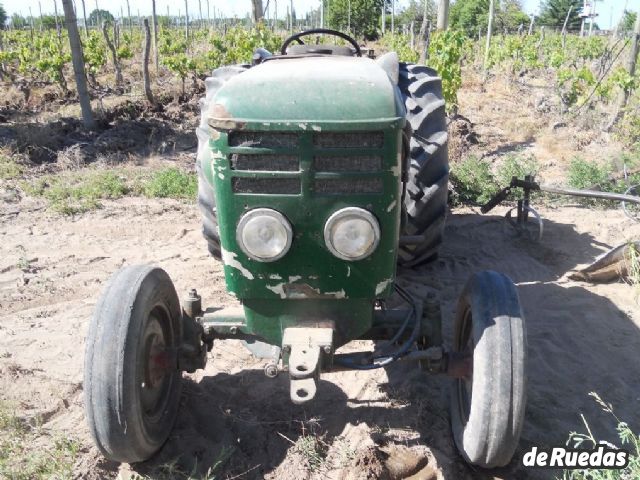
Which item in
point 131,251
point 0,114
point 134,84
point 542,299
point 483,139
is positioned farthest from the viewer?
point 134,84

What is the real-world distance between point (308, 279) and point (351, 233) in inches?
10.7

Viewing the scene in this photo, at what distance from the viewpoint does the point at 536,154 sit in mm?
8641

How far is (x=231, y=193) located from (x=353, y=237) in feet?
1.59

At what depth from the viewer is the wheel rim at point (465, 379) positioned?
260cm

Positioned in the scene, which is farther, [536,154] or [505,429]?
[536,154]

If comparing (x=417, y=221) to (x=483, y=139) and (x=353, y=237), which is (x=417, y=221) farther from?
(x=483, y=139)

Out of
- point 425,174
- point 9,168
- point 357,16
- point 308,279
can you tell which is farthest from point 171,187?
point 357,16

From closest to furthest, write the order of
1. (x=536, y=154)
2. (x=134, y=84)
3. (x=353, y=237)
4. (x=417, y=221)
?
(x=353, y=237), (x=417, y=221), (x=536, y=154), (x=134, y=84)

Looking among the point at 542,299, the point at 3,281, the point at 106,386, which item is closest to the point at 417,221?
the point at 542,299

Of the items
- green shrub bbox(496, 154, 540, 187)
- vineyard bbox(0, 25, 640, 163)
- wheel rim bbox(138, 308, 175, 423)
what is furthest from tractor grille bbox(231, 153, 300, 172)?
vineyard bbox(0, 25, 640, 163)

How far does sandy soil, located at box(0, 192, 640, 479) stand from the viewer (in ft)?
8.70

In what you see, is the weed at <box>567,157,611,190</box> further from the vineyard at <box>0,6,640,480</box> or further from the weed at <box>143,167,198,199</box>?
the weed at <box>143,167,198,199</box>

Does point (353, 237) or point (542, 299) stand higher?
point (353, 237)

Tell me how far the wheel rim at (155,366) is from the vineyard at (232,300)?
0.21 metres
